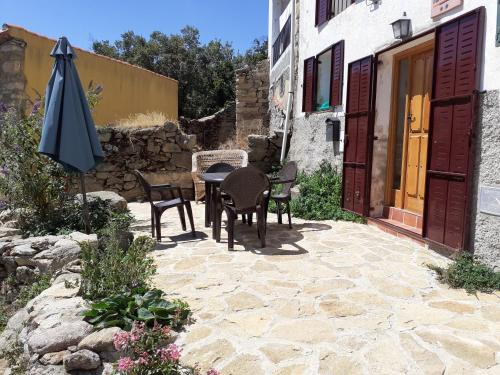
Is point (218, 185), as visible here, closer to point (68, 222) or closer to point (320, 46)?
point (68, 222)

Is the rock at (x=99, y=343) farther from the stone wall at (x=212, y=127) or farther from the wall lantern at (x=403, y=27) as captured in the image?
the stone wall at (x=212, y=127)

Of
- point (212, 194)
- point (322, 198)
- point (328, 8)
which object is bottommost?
point (322, 198)

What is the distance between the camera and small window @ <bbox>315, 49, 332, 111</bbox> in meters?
7.11

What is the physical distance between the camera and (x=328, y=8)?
705 centimetres

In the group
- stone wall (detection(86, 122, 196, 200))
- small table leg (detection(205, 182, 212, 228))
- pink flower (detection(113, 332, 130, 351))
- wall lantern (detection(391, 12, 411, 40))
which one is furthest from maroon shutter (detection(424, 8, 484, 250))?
stone wall (detection(86, 122, 196, 200))

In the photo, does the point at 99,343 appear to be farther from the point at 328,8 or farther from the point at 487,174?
the point at 328,8

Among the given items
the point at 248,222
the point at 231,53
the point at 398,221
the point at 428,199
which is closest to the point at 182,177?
the point at 248,222

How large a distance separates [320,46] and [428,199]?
4.11 metres

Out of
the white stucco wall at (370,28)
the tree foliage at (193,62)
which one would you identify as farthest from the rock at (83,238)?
the tree foliage at (193,62)

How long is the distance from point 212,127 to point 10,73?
7.84 metres

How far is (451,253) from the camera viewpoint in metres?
4.12

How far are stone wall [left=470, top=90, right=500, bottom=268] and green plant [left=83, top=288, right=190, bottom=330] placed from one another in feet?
8.87

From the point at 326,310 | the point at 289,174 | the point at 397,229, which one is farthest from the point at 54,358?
the point at 397,229

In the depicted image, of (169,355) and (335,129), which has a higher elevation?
(335,129)
